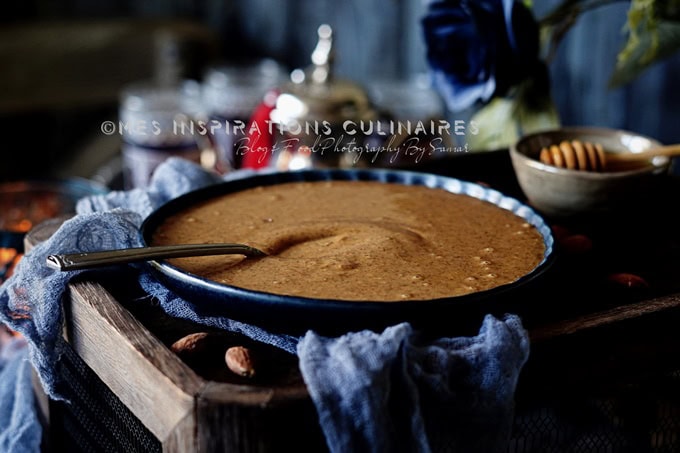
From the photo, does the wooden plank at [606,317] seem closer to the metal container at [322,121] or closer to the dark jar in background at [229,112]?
the metal container at [322,121]

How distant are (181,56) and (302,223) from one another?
7.30ft

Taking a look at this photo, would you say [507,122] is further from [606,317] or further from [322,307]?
[322,307]

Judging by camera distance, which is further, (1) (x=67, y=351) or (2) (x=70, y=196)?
(2) (x=70, y=196)

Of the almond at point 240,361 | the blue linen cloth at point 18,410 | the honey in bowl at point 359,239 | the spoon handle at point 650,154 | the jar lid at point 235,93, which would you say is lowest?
the blue linen cloth at point 18,410

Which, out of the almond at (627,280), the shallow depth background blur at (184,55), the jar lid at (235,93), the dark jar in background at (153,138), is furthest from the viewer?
the jar lid at (235,93)

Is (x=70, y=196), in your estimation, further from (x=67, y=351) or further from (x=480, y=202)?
(x=480, y=202)

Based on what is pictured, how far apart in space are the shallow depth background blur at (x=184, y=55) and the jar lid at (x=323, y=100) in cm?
46

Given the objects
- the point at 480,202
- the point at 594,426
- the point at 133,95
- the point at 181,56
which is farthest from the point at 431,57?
the point at 181,56

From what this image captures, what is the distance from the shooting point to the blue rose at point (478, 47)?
3.79 ft

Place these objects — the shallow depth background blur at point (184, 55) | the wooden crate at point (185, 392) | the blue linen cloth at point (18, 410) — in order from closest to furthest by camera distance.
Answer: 1. the wooden crate at point (185, 392)
2. the blue linen cloth at point (18, 410)
3. the shallow depth background blur at point (184, 55)

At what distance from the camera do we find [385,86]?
1960 mm

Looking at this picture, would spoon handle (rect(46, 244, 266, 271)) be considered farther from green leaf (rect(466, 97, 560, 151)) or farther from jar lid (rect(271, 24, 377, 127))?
jar lid (rect(271, 24, 377, 127))

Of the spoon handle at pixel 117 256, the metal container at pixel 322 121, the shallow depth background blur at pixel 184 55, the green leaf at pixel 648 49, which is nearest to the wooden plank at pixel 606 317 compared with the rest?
the spoon handle at pixel 117 256

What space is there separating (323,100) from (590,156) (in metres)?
0.62
